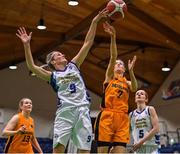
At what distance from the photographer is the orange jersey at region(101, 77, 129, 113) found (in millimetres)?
4949

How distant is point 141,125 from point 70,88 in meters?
1.79

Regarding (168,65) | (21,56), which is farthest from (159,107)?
(21,56)

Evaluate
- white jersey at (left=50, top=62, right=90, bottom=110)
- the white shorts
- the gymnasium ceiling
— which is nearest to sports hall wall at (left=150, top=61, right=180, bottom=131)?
the gymnasium ceiling

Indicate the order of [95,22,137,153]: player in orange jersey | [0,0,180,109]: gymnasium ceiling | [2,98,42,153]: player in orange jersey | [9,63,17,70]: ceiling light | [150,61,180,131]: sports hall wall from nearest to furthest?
[95,22,137,153]: player in orange jersey → [2,98,42,153]: player in orange jersey → [0,0,180,109]: gymnasium ceiling → [150,61,180,131]: sports hall wall → [9,63,17,70]: ceiling light

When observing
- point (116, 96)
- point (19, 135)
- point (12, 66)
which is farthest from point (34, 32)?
point (116, 96)

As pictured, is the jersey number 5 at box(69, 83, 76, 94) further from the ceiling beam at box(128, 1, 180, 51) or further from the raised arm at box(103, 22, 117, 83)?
the ceiling beam at box(128, 1, 180, 51)

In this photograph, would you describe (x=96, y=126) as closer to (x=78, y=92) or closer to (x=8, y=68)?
(x=78, y=92)

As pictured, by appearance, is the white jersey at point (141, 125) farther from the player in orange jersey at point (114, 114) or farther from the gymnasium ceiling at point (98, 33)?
the gymnasium ceiling at point (98, 33)

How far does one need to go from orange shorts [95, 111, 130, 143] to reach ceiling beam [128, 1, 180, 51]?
7.34 meters

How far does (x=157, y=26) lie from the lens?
42.6ft

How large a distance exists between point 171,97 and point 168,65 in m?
1.60

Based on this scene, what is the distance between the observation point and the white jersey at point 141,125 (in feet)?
18.2

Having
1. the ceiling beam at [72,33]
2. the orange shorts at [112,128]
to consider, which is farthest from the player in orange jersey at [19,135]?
the ceiling beam at [72,33]

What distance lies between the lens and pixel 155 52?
16.5 m
